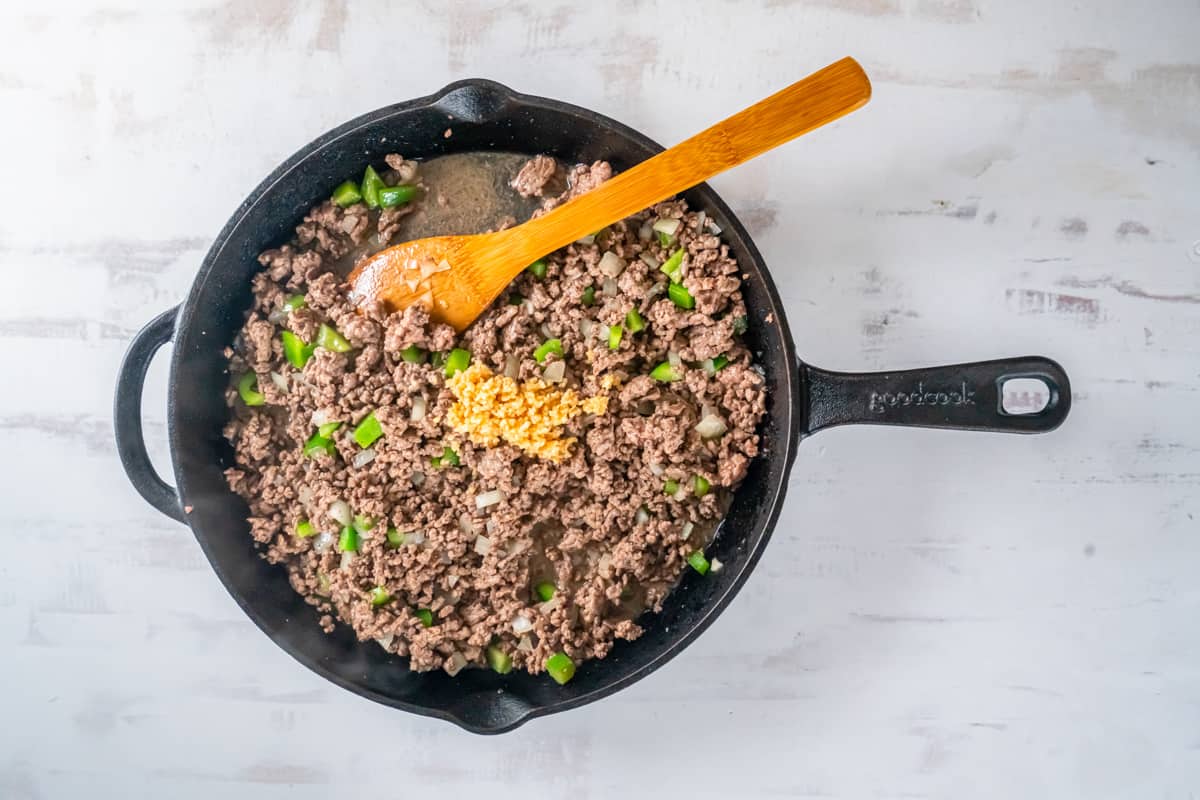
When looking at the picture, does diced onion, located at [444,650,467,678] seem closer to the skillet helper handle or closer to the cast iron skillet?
the cast iron skillet

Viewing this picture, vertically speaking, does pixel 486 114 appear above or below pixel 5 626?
above

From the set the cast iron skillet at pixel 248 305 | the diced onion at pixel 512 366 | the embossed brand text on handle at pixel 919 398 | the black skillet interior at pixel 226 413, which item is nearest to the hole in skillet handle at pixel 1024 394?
the cast iron skillet at pixel 248 305

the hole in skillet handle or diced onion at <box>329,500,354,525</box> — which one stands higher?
the hole in skillet handle

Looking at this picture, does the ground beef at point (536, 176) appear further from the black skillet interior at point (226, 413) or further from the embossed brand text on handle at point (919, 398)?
the embossed brand text on handle at point (919, 398)

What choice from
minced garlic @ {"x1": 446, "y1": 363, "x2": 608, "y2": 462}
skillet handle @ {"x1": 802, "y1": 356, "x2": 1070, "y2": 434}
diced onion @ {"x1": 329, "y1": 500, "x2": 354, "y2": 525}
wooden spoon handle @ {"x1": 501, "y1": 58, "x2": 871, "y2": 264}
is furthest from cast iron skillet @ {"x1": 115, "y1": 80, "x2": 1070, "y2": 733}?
minced garlic @ {"x1": 446, "y1": 363, "x2": 608, "y2": 462}

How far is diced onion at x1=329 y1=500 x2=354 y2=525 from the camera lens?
68.4 inches

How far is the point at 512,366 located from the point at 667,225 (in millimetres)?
410

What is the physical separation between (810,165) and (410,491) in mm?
1104

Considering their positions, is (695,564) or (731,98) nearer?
(695,564)

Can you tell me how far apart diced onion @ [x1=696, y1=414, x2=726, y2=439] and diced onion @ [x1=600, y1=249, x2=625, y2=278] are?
339mm

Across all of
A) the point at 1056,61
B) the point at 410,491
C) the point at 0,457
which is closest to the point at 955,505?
the point at 1056,61

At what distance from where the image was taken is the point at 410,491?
1756 mm

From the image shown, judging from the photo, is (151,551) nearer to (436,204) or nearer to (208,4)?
(436,204)

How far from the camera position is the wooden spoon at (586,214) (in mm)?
1474
